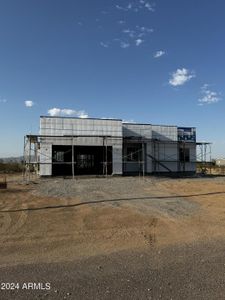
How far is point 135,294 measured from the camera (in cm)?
504

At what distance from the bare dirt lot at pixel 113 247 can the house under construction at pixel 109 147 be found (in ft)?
46.2

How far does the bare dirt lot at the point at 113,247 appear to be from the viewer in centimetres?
530

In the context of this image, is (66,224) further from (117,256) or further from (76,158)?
(76,158)

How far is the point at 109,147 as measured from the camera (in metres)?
30.0

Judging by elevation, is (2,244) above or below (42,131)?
below

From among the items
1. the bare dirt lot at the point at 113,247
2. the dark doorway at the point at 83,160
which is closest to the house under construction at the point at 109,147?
the dark doorway at the point at 83,160

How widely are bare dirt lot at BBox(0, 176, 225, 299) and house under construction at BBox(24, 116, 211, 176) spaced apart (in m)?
14.1

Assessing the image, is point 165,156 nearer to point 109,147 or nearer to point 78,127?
point 109,147

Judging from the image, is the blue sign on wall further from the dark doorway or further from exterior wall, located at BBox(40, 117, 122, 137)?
the dark doorway

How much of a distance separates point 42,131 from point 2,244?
67.0 ft

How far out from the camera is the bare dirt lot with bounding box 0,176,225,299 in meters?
5.30

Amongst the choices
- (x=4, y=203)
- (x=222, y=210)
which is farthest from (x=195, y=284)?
(x=4, y=203)

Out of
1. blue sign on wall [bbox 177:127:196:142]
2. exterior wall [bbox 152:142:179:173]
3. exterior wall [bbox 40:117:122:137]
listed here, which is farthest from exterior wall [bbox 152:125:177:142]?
exterior wall [bbox 40:117:122:137]

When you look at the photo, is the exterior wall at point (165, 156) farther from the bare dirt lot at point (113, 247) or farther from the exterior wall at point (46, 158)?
the bare dirt lot at point (113, 247)
